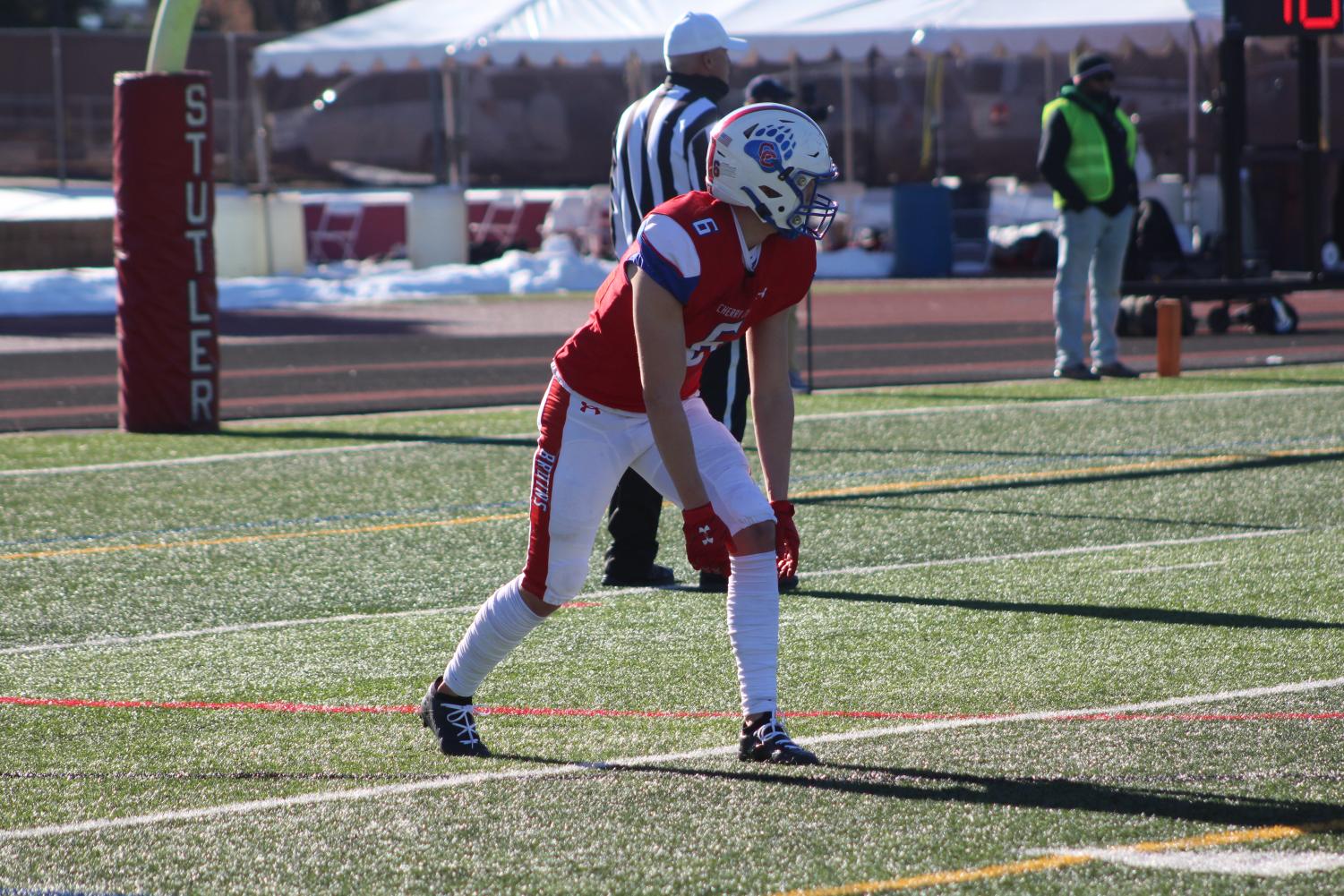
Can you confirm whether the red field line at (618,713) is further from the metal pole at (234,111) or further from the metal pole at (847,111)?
the metal pole at (847,111)

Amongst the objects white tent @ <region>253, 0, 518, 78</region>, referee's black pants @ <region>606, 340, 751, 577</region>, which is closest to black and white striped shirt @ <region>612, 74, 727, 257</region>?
referee's black pants @ <region>606, 340, 751, 577</region>

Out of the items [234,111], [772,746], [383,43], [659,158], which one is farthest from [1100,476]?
[234,111]

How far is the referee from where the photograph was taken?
21.3ft

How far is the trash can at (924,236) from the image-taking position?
79.2ft

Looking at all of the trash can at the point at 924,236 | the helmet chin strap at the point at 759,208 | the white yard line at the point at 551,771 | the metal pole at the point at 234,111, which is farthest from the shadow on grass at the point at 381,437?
the trash can at the point at 924,236

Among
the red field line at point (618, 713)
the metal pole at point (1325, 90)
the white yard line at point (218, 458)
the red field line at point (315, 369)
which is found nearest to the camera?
the red field line at point (618, 713)

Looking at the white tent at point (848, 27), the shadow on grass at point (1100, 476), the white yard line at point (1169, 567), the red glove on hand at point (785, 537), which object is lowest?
the white yard line at point (1169, 567)

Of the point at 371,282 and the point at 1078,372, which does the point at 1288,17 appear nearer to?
the point at 1078,372

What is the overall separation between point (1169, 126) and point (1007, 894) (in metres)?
24.8

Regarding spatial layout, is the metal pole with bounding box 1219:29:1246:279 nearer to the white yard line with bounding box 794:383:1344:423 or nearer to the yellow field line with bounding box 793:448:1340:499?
the white yard line with bounding box 794:383:1344:423

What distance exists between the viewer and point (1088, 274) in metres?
12.7

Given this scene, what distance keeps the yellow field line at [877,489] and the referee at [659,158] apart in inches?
57.8

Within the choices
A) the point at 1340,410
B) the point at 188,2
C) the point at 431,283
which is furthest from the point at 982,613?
the point at 431,283

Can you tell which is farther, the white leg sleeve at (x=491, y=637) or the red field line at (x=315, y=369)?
the red field line at (x=315, y=369)
